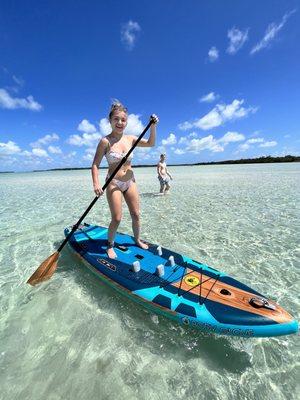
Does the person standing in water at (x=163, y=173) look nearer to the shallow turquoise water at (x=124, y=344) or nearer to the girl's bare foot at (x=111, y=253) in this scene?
the shallow turquoise water at (x=124, y=344)

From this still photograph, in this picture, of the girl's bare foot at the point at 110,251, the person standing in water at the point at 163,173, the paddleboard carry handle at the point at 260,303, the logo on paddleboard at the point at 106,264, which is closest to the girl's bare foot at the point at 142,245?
the girl's bare foot at the point at 110,251

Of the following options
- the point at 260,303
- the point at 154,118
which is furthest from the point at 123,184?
the point at 260,303

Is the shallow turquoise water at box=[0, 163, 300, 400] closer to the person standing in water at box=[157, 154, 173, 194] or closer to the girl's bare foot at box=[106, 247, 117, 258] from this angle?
the girl's bare foot at box=[106, 247, 117, 258]

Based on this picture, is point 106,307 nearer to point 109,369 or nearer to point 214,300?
point 109,369

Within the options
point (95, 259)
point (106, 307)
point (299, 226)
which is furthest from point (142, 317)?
point (299, 226)

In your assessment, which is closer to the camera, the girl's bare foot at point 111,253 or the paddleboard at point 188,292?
the paddleboard at point 188,292

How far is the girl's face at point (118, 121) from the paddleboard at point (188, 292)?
2.41 metres

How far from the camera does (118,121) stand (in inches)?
183

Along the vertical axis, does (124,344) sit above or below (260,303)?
below

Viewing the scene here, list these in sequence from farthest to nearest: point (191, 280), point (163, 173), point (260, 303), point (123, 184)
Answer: point (163, 173) → point (123, 184) → point (191, 280) → point (260, 303)

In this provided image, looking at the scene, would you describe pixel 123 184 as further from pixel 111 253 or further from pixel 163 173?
pixel 163 173

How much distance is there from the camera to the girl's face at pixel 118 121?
4633 mm

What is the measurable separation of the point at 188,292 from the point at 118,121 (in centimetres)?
311

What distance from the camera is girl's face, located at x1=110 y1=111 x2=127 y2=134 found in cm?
463
